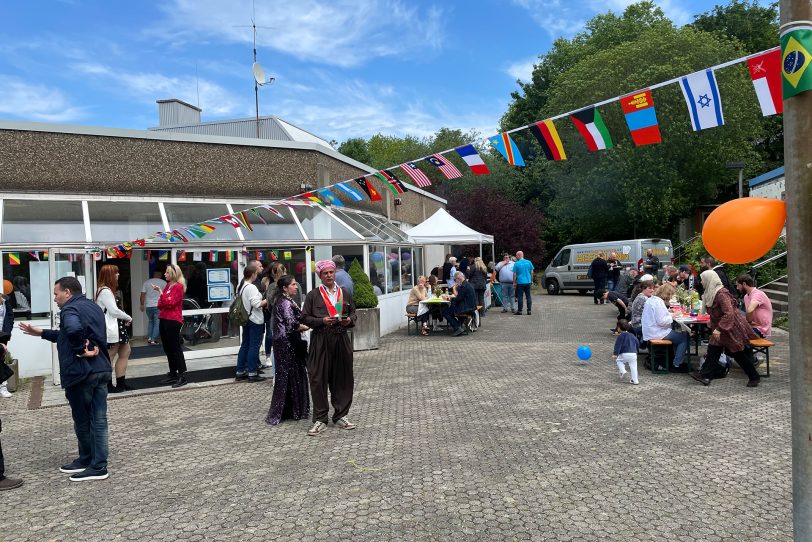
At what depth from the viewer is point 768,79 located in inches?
223

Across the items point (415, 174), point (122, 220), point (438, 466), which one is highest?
point (415, 174)

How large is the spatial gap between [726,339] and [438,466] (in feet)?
15.5

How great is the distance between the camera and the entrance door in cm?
908

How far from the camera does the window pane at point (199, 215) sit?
11453mm

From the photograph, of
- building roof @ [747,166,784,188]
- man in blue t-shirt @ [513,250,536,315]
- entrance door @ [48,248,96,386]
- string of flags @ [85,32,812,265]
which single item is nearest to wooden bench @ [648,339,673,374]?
string of flags @ [85,32,812,265]

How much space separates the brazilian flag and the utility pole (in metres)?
0.03

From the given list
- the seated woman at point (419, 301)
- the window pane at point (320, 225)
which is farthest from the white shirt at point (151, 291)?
the seated woman at point (419, 301)

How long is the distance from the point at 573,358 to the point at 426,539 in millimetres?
6800

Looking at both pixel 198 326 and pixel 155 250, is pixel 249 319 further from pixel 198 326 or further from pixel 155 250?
pixel 155 250

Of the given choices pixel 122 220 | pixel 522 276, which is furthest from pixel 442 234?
pixel 122 220

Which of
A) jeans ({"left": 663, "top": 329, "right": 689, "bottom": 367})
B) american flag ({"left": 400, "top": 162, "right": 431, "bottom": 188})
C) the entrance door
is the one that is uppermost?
american flag ({"left": 400, "top": 162, "right": 431, "bottom": 188})

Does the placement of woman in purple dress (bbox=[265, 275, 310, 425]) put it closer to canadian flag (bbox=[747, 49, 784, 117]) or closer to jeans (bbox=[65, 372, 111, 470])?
jeans (bbox=[65, 372, 111, 470])

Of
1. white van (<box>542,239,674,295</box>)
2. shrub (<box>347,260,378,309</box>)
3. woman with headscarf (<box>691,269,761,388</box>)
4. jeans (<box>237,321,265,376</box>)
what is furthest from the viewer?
white van (<box>542,239,674,295</box>)

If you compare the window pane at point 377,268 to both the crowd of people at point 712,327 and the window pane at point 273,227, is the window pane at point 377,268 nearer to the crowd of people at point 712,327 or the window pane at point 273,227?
the window pane at point 273,227
